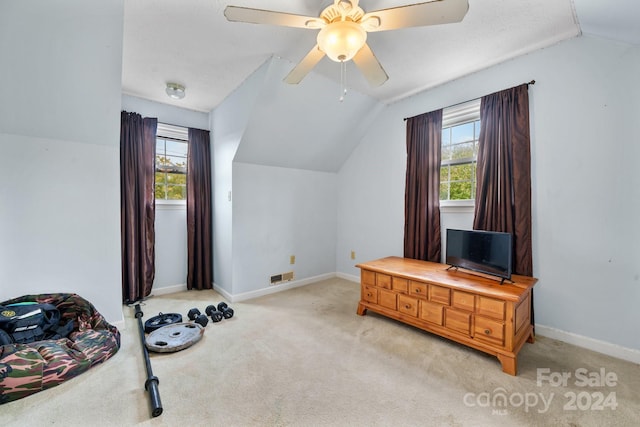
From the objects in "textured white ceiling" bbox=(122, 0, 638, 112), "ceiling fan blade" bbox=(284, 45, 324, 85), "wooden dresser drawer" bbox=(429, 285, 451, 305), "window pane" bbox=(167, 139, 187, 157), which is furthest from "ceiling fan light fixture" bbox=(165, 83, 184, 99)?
"wooden dresser drawer" bbox=(429, 285, 451, 305)

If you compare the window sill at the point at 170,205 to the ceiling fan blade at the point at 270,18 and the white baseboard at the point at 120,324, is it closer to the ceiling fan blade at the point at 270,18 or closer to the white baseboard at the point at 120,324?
the white baseboard at the point at 120,324

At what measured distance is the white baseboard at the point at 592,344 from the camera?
1.96 m

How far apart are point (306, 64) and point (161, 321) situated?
268 centimetres

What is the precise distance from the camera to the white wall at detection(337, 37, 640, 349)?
198 centimetres

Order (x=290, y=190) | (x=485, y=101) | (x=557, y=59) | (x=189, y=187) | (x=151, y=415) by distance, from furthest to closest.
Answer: (x=290, y=190) → (x=189, y=187) → (x=485, y=101) → (x=557, y=59) → (x=151, y=415)

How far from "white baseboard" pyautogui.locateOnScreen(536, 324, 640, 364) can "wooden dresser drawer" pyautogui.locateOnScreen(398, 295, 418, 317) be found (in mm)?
1136

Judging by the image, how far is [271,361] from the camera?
1972 mm

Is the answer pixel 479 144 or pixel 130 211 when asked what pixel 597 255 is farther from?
pixel 130 211

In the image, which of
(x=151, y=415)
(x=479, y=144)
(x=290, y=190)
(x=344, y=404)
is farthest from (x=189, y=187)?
(x=479, y=144)

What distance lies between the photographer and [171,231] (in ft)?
11.5

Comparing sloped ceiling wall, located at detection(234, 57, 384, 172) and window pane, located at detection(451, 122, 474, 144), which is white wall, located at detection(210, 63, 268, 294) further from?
window pane, located at detection(451, 122, 474, 144)

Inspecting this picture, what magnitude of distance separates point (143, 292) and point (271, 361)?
2.19m

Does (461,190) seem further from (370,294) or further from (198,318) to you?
(198,318)

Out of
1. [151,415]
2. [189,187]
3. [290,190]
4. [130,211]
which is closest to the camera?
[151,415]
